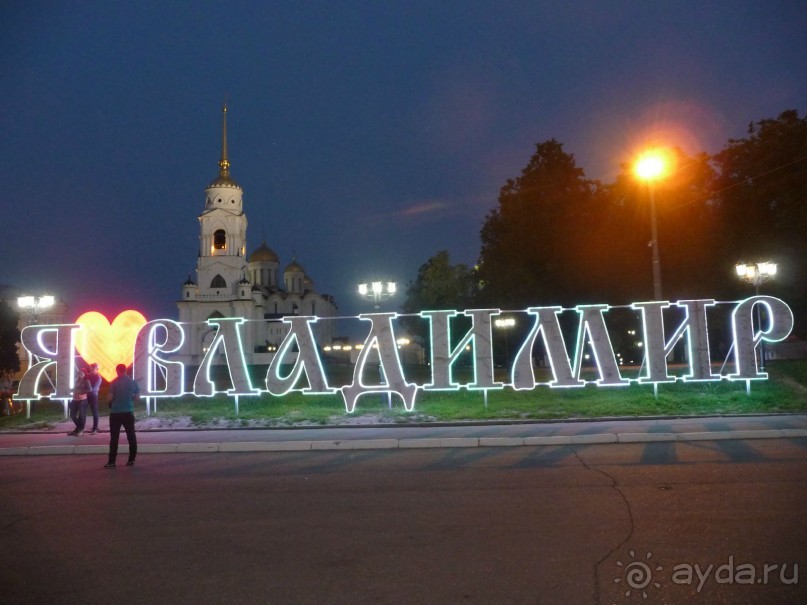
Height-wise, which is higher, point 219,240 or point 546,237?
point 219,240

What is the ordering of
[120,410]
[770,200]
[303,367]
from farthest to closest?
[770,200]
[303,367]
[120,410]

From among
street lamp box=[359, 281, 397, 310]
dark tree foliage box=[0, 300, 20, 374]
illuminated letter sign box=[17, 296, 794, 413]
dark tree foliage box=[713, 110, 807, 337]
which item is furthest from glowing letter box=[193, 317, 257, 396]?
dark tree foliage box=[0, 300, 20, 374]

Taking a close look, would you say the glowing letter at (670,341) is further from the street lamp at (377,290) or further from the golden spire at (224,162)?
the golden spire at (224,162)

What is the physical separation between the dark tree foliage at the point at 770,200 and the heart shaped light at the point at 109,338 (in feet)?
103

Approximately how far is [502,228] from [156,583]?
39481mm

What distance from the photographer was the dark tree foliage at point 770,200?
125ft

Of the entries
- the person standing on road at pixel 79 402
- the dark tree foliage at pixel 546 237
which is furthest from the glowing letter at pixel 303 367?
the dark tree foliage at pixel 546 237

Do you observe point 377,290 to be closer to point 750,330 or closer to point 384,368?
point 384,368

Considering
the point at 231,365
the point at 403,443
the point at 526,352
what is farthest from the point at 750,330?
the point at 231,365

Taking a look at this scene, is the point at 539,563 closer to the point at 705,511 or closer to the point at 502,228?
the point at 705,511

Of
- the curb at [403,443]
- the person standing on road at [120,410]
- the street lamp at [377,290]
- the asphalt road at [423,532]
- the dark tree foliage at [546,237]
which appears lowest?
the asphalt road at [423,532]

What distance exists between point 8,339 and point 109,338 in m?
50.1

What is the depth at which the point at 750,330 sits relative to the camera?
21391mm

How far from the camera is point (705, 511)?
316 inches
